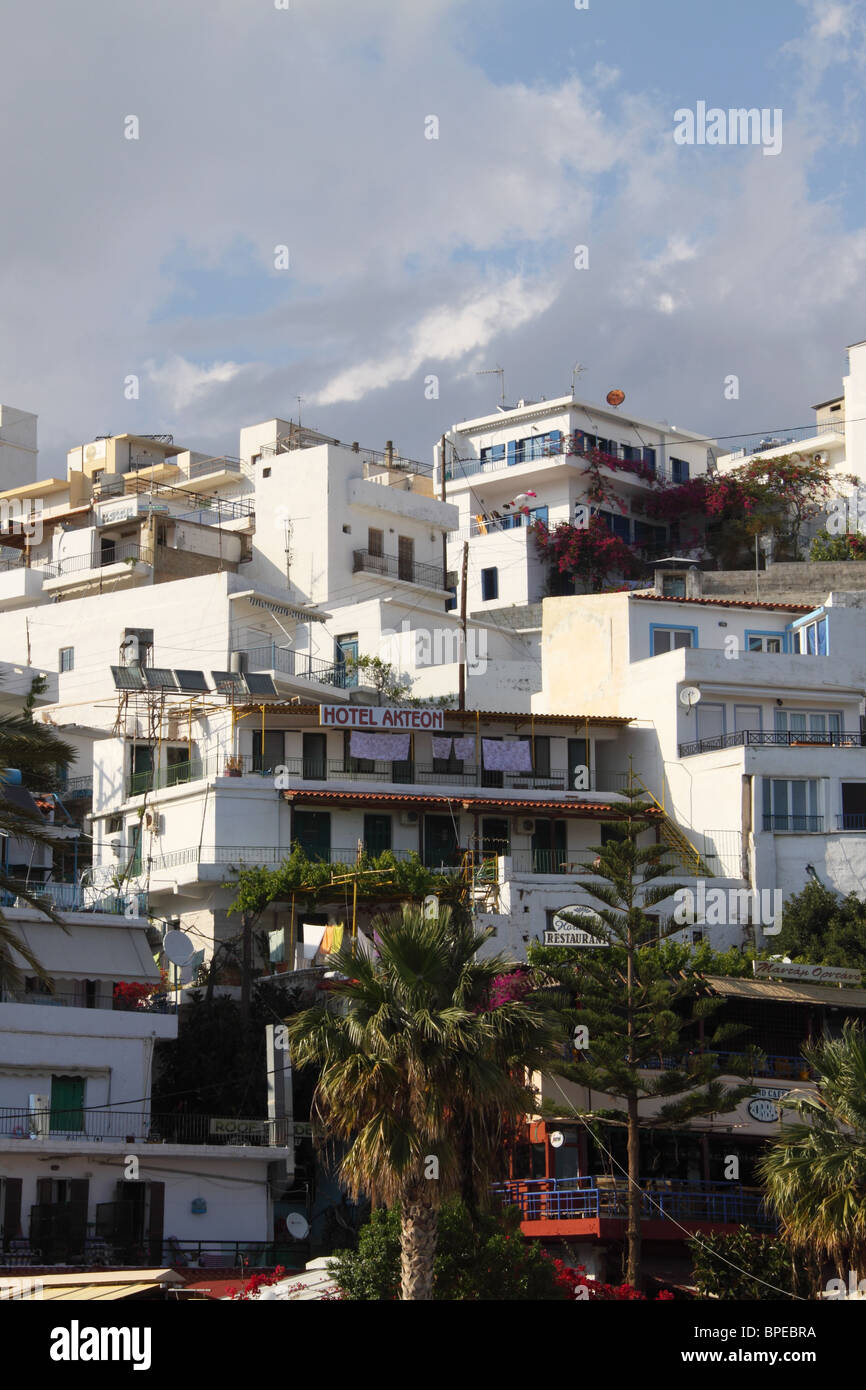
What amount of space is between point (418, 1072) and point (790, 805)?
70.4 ft

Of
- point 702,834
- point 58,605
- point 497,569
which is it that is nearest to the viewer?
point 702,834

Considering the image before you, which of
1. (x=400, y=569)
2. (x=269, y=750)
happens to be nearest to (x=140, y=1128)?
(x=269, y=750)

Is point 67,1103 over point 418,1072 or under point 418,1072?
under

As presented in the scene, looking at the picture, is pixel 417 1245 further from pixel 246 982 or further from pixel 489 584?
pixel 489 584

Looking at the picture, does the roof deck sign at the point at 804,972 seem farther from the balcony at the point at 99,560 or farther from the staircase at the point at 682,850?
the balcony at the point at 99,560

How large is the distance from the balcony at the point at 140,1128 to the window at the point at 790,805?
14.7 m

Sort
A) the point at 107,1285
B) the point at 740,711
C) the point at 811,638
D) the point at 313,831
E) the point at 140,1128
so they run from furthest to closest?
the point at 811,638, the point at 740,711, the point at 313,831, the point at 140,1128, the point at 107,1285

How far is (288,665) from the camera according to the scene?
46281 mm

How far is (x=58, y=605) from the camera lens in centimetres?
4988

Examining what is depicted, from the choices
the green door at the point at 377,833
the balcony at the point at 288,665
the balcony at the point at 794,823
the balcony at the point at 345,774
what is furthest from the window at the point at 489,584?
the balcony at the point at 794,823

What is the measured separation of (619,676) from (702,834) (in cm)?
554

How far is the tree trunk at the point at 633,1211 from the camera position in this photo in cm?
2633
